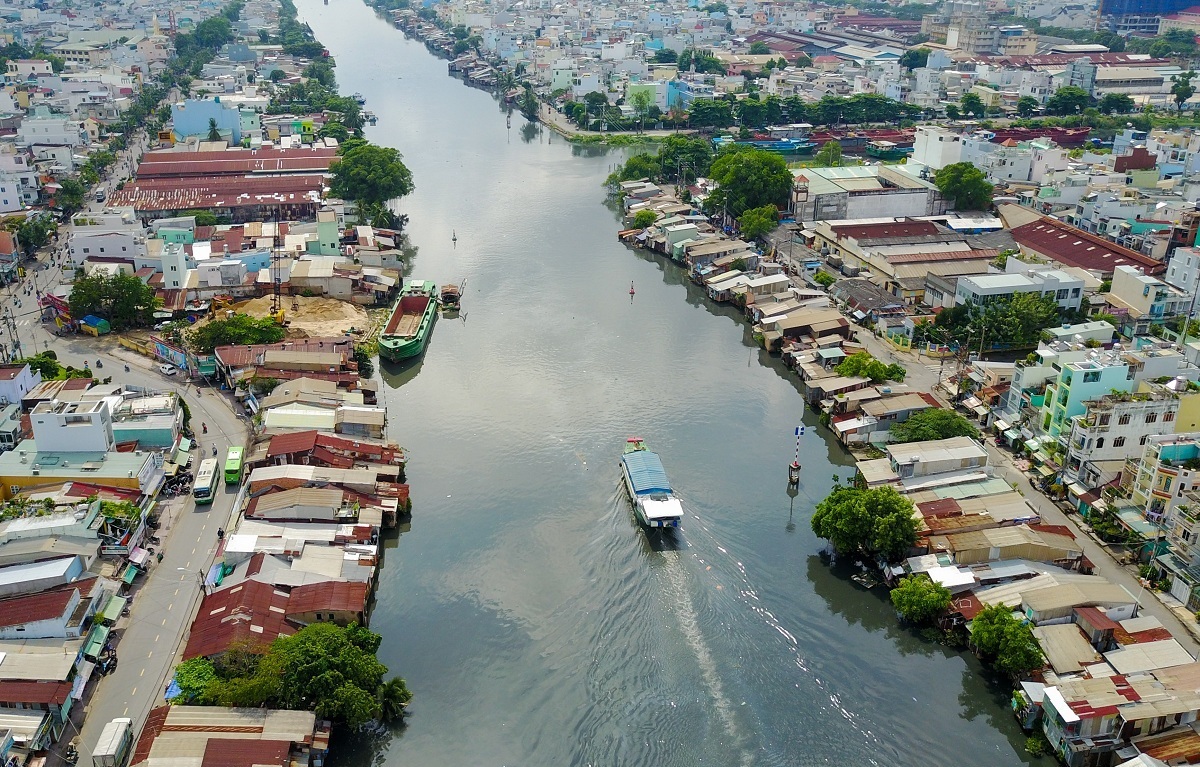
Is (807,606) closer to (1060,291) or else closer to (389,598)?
(389,598)

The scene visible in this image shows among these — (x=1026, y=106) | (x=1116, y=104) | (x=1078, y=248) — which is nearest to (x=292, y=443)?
(x=1078, y=248)

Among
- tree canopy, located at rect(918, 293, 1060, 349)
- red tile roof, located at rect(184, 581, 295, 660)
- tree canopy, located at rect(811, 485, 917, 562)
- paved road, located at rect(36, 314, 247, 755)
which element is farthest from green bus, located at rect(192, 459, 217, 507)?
tree canopy, located at rect(918, 293, 1060, 349)

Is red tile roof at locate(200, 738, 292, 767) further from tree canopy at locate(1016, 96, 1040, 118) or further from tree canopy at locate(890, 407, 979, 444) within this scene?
tree canopy at locate(1016, 96, 1040, 118)

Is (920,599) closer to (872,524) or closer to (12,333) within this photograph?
(872,524)

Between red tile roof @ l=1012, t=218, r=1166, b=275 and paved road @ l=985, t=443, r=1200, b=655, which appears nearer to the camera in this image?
→ paved road @ l=985, t=443, r=1200, b=655

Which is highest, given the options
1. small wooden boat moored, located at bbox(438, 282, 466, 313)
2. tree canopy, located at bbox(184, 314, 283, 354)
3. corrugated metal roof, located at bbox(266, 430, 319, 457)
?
tree canopy, located at bbox(184, 314, 283, 354)

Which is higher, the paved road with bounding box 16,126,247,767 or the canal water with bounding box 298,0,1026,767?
the paved road with bounding box 16,126,247,767

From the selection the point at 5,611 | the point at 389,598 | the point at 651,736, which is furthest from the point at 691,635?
the point at 5,611

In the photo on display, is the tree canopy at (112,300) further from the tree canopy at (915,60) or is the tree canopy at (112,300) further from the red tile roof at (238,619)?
the tree canopy at (915,60)

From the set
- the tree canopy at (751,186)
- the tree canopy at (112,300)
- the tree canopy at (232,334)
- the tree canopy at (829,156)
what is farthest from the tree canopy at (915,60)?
the tree canopy at (112,300)
